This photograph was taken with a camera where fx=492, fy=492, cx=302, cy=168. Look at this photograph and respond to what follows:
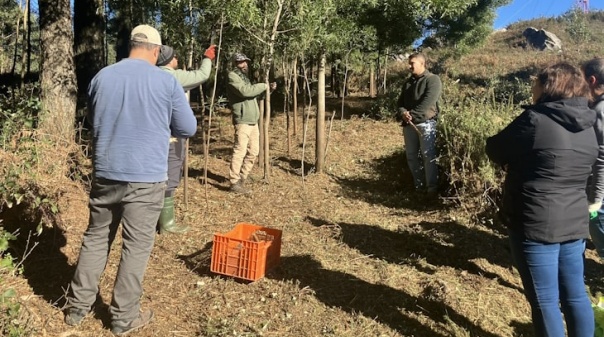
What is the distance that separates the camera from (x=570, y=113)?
7.72ft

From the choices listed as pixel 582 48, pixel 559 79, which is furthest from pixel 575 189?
pixel 582 48

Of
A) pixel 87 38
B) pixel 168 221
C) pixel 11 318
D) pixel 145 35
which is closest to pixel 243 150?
pixel 168 221

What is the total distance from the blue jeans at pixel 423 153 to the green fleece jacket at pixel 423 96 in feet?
0.32

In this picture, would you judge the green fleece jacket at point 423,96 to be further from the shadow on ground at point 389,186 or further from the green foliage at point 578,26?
the green foliage at point 578,26

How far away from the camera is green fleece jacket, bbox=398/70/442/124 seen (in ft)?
18.0

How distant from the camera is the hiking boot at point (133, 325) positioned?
9.28 ft

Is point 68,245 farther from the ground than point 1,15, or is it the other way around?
point 1,15

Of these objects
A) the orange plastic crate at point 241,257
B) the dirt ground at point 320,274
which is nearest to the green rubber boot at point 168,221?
the dirt ground at point 320,274

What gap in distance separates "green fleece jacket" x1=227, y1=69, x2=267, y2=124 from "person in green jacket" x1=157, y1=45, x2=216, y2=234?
1239mm

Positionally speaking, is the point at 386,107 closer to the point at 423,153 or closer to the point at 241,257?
the point at 423,153

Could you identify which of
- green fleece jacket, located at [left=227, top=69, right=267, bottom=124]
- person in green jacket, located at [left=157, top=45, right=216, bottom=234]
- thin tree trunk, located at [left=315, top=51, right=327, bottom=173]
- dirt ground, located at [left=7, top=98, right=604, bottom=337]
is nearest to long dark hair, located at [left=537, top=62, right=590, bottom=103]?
dirt ground, located at [left=7, top=98, right=604, bottom=337]

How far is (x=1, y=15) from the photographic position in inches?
675

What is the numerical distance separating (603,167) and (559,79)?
97 centimetres

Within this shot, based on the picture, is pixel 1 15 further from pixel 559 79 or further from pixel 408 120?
pixel 559 79
